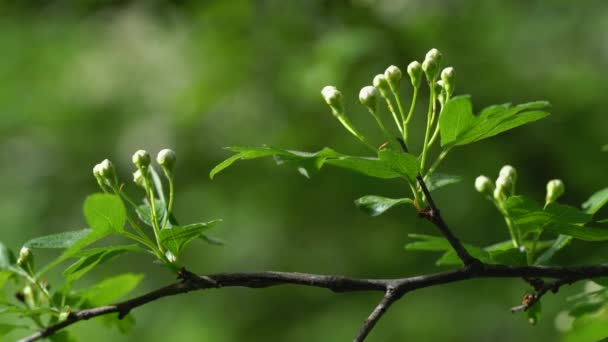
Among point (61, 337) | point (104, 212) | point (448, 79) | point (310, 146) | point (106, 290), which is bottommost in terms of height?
point (310, 146)

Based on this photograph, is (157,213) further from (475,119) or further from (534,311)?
(534,311)

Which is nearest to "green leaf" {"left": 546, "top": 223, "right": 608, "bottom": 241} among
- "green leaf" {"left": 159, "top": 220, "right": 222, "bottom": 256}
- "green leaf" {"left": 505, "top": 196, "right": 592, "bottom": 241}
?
"green leaf" {"left": 505, "top": 196, "right": 592, "bottom": 241}

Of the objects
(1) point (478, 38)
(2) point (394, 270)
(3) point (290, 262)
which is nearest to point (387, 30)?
(1) point (478, 38)

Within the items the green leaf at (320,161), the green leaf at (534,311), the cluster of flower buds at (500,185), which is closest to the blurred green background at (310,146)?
the green leaf at (534,311)

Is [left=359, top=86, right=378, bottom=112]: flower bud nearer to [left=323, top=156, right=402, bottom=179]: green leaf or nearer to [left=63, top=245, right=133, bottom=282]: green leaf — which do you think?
[left=323, top=156, right=402, bottom=179]: green leaf

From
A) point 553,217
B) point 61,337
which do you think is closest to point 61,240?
point 61,337

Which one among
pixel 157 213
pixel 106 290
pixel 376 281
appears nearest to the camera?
pixel 376 281

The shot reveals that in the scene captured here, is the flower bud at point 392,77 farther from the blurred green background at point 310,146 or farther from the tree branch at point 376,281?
the blurred green background at point 310,146
